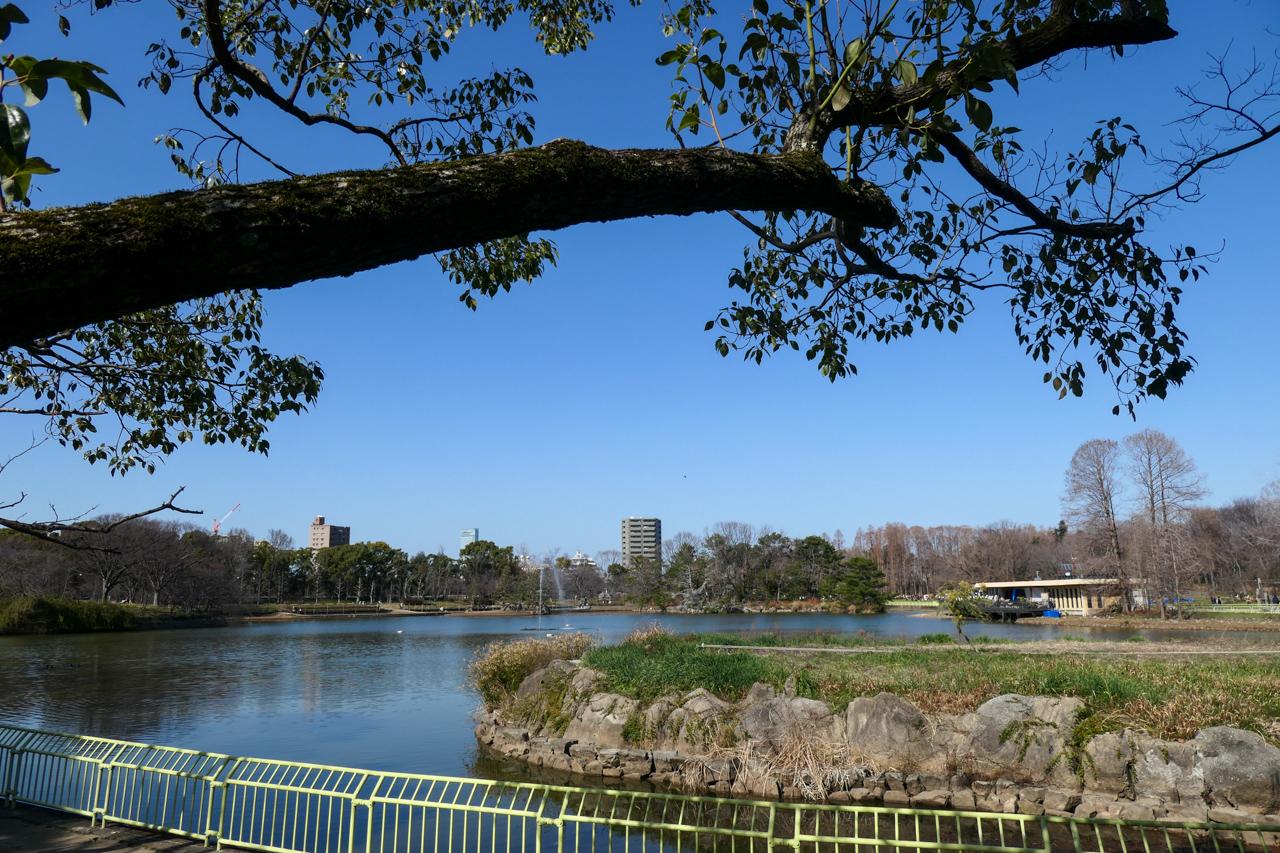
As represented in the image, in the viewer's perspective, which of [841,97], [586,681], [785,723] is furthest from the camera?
[586,681]

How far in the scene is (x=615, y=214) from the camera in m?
2.90

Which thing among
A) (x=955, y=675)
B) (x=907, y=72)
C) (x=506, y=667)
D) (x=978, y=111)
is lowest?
(x=506, y=667)

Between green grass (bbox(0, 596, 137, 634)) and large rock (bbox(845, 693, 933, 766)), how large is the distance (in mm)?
49689

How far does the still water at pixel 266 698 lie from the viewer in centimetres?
1387

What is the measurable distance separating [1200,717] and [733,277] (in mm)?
8281

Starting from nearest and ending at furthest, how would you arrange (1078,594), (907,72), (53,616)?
(907,72) < (53,616) < (1078,594)

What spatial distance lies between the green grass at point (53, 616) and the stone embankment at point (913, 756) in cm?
4384

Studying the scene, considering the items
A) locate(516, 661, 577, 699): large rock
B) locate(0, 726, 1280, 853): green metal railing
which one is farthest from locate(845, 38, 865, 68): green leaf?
locate(516, 661, 577, 699): large rock

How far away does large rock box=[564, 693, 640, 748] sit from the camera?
11867mm

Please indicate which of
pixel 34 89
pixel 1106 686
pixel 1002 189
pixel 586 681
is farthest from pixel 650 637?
pixel 34 89

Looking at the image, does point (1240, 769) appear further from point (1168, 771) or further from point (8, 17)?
point (8, 17)

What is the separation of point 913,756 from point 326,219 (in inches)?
399

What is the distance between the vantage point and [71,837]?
20.8 ft

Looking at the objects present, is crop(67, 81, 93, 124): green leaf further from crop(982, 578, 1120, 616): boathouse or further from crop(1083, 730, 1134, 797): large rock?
crop(982, 578, 1120, 616): boathouse
